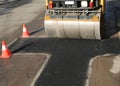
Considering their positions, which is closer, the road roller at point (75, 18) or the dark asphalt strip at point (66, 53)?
the dark asphalt strip at point (66, 53)

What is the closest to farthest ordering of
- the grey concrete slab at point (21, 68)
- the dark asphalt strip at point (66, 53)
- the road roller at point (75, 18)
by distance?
the dark asphalt strip at point (66, 53) < the grey concrete slab at point (21, 68) < the road roller at point (75, 18)

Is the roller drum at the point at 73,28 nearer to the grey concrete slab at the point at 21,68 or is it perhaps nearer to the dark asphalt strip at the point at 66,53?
the dark asphalt strip at the point at 66,53

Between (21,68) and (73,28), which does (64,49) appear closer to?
(73,28)

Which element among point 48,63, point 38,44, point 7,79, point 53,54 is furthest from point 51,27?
point 7,79

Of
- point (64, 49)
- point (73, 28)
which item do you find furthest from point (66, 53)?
point (73, 28)

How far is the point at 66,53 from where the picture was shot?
820 cm

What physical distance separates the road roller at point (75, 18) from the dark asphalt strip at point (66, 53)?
1.12 ft

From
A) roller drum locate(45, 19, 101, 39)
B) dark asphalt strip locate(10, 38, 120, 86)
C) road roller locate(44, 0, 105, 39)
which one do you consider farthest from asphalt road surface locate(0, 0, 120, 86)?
road roller locate(44, 0, 105, 39)

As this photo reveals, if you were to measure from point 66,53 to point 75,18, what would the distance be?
1.63m

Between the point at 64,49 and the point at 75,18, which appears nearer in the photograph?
the point at 64,49

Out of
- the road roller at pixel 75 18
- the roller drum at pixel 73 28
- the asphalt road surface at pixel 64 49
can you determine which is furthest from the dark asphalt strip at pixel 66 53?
the road roller at pixel 75 18

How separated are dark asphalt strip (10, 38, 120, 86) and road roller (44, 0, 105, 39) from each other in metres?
0.34

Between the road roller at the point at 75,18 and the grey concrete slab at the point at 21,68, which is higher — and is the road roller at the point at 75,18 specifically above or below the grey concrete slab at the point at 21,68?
above

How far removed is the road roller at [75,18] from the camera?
8.88m
